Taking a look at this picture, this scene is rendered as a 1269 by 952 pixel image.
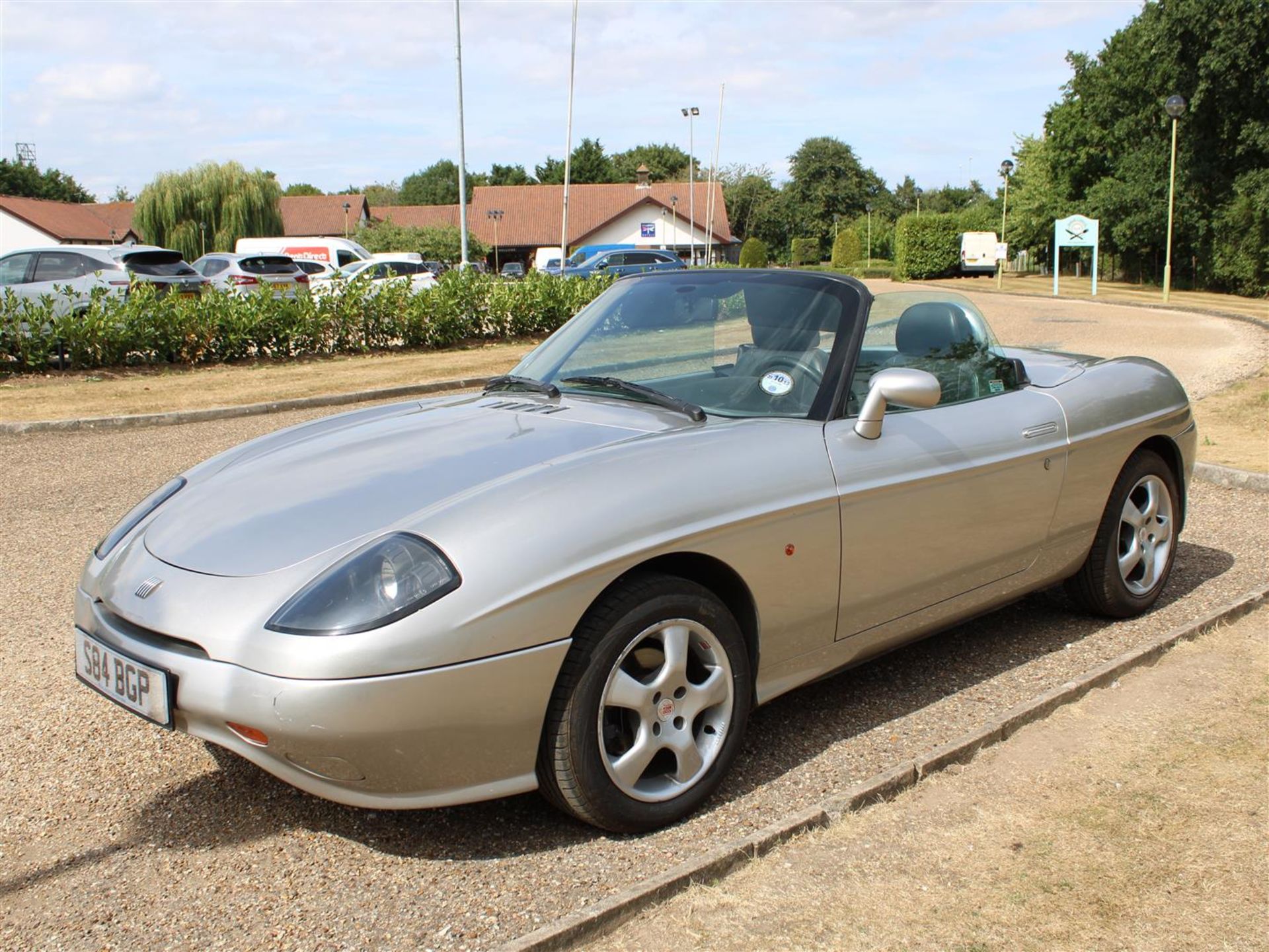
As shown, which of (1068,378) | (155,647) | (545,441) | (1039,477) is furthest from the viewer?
(1068,378)

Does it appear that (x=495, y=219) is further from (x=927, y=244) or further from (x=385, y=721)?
(x=385, y=721)

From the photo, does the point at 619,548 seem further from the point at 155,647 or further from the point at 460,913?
the point at 155,647

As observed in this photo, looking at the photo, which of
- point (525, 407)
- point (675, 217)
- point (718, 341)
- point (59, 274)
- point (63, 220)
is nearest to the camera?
point (525, 407)

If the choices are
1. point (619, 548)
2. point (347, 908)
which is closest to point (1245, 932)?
point (619, 548)

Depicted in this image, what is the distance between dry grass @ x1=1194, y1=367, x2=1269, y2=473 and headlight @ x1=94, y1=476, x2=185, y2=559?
693 cm

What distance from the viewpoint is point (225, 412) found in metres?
11.4

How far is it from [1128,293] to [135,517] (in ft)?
125

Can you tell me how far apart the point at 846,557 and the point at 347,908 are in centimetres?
172

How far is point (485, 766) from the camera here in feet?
8.93

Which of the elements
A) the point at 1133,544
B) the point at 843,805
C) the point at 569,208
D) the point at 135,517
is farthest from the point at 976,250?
the point at 135,517

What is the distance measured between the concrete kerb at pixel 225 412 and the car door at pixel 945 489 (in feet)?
24.1

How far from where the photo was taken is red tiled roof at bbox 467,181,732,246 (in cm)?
7344

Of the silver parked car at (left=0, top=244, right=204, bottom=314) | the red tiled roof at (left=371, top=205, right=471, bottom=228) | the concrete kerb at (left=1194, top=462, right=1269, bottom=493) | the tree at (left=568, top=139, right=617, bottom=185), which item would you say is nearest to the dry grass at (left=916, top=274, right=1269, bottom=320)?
the concrete kerb at (left=1194, top=462, right=1269, bottom=493)

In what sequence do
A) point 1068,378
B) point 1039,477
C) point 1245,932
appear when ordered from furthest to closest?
point 1068,378
point 1039,477
point 1245,932
